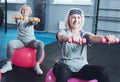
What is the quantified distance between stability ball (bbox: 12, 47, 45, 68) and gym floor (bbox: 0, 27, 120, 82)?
0.08 m

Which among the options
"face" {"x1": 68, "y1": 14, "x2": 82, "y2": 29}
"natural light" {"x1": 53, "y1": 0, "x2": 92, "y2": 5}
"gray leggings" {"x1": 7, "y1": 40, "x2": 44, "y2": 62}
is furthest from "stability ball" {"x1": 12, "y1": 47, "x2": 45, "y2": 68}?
"natural light" {"x1": 53, "y1": 0, "x2": 92, "y2": 5}

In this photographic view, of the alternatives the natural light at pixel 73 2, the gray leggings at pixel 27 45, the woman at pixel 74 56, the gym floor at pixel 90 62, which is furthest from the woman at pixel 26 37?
the natural light at pixel 73 2

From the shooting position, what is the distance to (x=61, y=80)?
1.61 metres

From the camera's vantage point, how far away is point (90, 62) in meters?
3.31

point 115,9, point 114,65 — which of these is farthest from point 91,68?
point 115,9

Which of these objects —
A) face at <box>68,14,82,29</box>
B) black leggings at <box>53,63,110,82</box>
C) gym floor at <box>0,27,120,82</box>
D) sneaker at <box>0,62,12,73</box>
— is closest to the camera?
black leggings at <box>53,63,110,82</box>

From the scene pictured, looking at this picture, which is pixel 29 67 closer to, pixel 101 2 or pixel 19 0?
pixel 101 2

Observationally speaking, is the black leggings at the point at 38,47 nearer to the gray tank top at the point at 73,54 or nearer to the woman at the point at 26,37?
the woman at the point at 26,37

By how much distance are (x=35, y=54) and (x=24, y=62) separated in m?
0.18

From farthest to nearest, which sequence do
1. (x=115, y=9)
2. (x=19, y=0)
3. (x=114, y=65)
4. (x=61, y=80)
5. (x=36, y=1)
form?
(x=19, y=0) < (x=36, y=1) < (x=115, y=9) < (x=114, y=65) < (x=61, y=80)

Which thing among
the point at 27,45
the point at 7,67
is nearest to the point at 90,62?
the point at 27,45

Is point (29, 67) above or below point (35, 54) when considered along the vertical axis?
below

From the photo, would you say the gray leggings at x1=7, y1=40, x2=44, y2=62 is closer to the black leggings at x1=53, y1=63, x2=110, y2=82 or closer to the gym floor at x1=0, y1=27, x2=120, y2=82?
the gym floor at x1=0, y1=27, x2=120, y2=82

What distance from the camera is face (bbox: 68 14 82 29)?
1725mm
